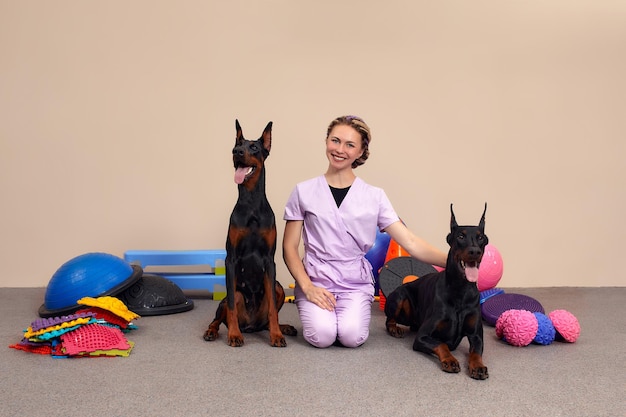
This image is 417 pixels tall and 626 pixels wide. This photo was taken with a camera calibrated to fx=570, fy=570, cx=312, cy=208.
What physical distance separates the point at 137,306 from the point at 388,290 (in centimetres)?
159

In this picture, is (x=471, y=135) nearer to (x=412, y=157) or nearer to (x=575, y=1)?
(x=412, y=157)

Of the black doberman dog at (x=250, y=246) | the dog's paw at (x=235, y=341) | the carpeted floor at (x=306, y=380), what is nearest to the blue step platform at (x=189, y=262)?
the carpeted floor at (x=306, y=380)

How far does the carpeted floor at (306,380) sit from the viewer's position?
78.1 inches

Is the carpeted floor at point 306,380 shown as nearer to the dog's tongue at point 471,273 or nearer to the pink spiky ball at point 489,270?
the dog's tongue at point 471,273

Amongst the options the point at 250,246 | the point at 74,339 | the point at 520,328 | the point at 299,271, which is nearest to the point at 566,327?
the point at 520,328

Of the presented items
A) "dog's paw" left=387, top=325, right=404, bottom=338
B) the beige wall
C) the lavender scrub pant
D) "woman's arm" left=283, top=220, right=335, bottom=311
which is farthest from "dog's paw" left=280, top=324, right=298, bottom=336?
the beige wall

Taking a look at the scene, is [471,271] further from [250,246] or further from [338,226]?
[250,246]

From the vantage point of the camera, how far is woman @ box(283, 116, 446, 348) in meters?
2.88

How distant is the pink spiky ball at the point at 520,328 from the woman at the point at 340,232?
0.49 metres

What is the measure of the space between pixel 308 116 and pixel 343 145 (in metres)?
1.97

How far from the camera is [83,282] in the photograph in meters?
3.39

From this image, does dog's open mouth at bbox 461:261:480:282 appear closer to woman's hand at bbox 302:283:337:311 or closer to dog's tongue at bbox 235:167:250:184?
woman's hand at bbox 302:283:337:311

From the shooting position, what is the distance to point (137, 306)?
11.8 feet

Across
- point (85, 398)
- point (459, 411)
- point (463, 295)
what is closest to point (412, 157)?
point (463, 295)
